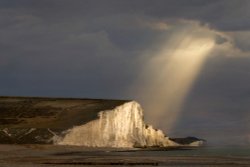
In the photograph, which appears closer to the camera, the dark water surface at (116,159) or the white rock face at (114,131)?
the dark water surface at (116,159)

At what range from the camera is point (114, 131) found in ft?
545

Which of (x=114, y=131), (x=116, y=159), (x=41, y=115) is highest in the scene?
(x=41, y=115)

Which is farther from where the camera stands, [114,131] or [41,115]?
[41,115]

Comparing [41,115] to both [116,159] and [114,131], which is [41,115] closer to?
[114,131]

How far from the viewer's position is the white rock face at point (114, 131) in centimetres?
15188

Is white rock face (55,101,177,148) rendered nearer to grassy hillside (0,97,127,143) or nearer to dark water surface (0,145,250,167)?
grassy hillside (0,97,127,143)

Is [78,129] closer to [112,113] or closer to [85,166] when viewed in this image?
[112,113]

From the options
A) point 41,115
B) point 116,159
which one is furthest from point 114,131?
point 116,159

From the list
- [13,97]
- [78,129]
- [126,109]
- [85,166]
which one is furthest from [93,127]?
[85,166]

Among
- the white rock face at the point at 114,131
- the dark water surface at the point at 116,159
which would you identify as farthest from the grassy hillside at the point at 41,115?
the dark water surface at the point at 116,159

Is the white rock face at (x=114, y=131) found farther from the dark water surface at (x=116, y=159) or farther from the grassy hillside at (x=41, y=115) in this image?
the dark water surface at (x=116, y=159)

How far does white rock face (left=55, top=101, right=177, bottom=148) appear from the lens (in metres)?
152

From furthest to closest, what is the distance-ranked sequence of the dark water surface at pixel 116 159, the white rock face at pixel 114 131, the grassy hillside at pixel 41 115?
the white rock face at pixel 114 131, the grassy hillside at pixel 41 115, the dark water surface at pixel 116 159

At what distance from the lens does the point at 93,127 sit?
15788 cm
